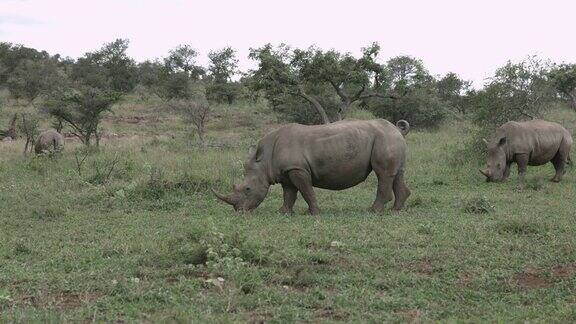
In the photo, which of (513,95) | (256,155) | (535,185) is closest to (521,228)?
(256,155)

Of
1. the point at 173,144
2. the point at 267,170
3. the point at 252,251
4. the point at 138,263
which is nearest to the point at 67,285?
the point at 138,263

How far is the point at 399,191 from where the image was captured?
444 inches

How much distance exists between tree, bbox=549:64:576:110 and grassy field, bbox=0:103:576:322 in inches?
624

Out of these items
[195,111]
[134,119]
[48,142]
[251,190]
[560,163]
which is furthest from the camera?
[134,119]

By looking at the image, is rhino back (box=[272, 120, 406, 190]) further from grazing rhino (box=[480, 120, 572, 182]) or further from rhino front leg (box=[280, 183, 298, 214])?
grazing rhino (box=[480, 120, 572, 182])

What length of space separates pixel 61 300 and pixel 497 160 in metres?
12.5

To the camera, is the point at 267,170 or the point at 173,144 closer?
the point at 267,170

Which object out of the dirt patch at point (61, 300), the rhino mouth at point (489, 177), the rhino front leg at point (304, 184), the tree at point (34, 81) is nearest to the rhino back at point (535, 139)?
the rhino mouth at point (489, 177)

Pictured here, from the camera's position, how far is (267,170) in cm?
1101

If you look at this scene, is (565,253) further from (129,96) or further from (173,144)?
(129,96)

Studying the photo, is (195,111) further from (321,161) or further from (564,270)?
(564,270)

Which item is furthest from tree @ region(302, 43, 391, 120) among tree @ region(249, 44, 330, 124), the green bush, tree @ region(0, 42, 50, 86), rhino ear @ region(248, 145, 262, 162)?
tree @ region(0, 42, 50, 86)

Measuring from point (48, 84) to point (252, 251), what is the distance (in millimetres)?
37428

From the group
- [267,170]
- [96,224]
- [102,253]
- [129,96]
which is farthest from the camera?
[129,96]
